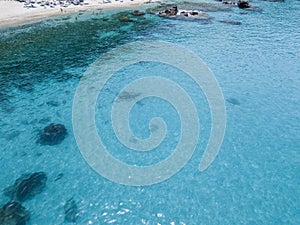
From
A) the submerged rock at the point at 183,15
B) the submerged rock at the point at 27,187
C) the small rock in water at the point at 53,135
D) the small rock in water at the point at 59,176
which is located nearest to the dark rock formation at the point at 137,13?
the submerged rock at the point at 183,15

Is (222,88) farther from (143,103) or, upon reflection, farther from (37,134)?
(37,134)

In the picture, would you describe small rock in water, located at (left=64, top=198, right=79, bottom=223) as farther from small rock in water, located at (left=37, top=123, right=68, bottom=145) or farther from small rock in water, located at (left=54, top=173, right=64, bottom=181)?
small rock in water, located at (left=37, top=123, right=68, bottom=145)

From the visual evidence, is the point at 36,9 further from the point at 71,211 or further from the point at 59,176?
the point at 71,211

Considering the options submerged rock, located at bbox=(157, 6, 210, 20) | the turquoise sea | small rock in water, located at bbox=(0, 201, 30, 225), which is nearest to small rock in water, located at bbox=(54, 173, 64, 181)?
the turquoise sea

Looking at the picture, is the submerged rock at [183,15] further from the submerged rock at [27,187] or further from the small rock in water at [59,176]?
the submerged rock at [27,187]

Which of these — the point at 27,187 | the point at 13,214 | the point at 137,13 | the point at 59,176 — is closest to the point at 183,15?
the point at 137,13

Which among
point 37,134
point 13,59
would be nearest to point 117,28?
point 13,59
